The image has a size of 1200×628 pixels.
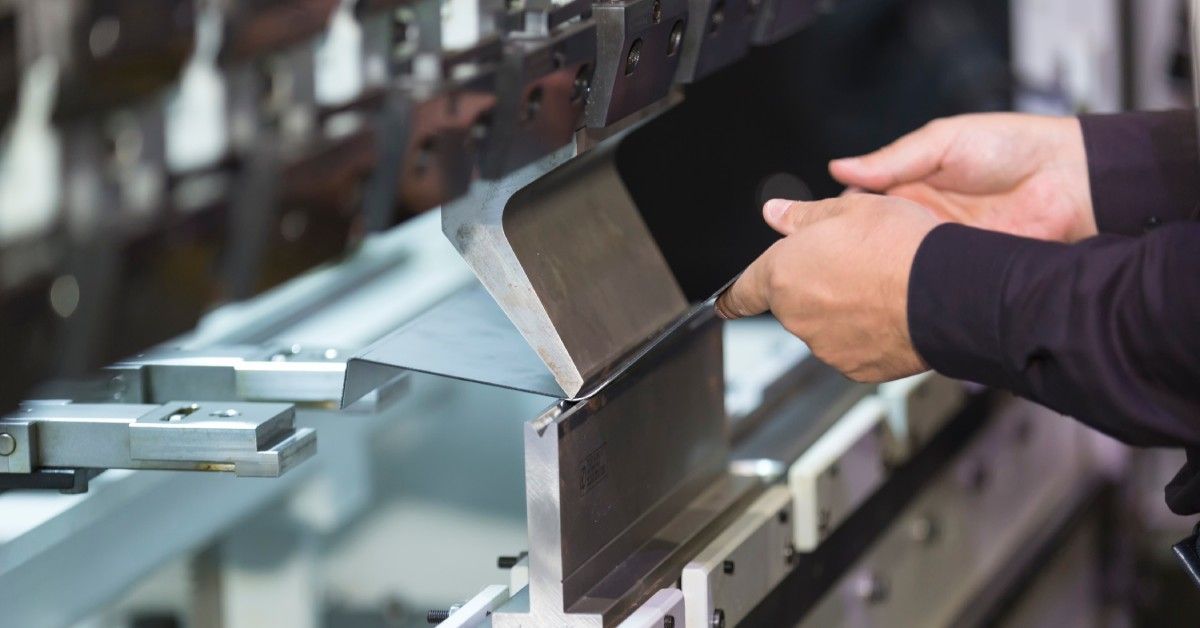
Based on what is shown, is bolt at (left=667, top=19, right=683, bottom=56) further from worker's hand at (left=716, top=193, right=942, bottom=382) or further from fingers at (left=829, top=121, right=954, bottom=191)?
fingers at (left=829, top=121, right=954, bottom=191)

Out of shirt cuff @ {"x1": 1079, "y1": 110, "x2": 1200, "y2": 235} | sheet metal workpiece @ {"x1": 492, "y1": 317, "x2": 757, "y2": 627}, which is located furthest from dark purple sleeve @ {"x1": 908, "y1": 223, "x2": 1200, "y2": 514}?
shirt cuff @ {"x1": 1079, "y1": 110, "x2": 1200, "y2": 235}

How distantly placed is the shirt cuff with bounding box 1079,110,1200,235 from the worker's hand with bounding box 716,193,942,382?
1.21 ft

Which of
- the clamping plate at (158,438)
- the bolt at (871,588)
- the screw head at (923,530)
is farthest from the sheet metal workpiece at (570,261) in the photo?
the screw head at (923,530)

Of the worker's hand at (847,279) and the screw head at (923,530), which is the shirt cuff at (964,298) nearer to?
the worker's hand at (847,279)

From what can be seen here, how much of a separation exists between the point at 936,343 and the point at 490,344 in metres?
0.32

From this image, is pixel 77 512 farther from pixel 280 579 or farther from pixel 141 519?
pixel 280 579

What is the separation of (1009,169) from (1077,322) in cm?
48

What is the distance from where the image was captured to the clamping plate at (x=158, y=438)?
39.3 inches

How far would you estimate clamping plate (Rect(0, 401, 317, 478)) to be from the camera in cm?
100

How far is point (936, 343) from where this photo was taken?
105 centimetres

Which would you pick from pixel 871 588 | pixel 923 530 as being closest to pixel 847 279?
pixel 871 588

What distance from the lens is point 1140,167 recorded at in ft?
4.53

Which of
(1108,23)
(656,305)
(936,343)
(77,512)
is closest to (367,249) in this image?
(77,512)

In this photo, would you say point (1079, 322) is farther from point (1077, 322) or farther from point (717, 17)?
point (717, 17)
